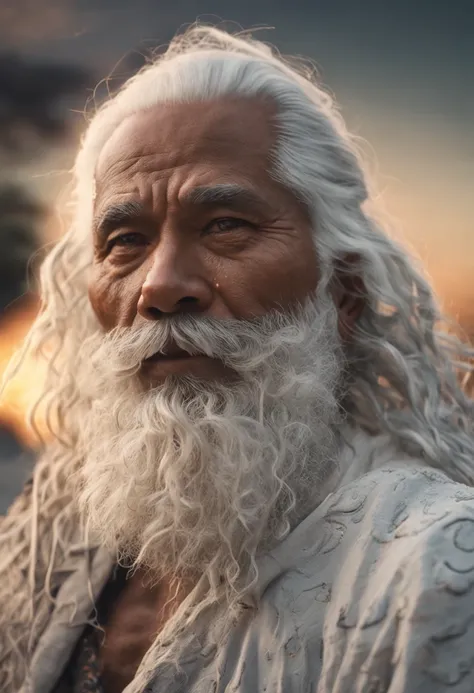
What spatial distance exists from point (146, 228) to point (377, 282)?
1.55 ft

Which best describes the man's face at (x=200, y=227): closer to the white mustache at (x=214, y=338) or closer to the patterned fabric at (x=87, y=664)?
the white mustache at (x=214, y=338)

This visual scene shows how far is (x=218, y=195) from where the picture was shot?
4.99ft

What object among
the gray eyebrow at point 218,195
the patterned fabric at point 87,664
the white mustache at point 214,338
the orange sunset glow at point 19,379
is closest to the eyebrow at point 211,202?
the gray eyebrow at point 218,195

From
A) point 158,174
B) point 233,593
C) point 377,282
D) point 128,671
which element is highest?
point 158,174

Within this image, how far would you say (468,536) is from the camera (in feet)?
3.85

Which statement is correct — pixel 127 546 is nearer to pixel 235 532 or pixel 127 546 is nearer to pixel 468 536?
pixel 235 532

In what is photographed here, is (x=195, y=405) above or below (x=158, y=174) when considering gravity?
below

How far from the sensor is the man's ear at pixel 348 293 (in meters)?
1.69

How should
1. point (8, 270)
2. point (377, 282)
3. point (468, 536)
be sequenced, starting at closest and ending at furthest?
point (468, 536), point (377, 282), point (8, 270)

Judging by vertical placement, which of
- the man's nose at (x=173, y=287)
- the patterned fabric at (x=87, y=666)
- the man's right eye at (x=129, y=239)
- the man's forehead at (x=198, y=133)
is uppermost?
the man's forehead at (x=198, y=133)

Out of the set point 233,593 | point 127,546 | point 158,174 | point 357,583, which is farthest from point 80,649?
point 158,174

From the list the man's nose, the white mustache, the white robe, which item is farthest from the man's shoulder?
the man's nose

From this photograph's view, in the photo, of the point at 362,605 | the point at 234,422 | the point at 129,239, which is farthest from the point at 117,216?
the point at 362,605

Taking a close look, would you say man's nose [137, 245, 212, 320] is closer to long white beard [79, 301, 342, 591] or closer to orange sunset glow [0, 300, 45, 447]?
long white beard [79, 301, 342, 591]
